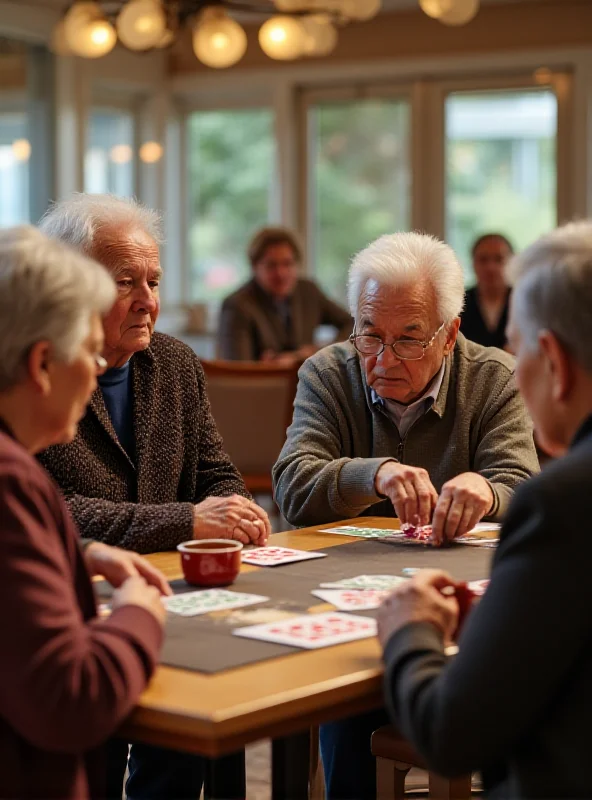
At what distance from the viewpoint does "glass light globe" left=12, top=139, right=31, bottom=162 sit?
6965mm

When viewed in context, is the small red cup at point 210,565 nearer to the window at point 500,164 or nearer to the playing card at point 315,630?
the playing card at point 315,630

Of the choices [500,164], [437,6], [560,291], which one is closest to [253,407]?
[437,6]

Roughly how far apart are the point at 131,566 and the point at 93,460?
2.20 feet

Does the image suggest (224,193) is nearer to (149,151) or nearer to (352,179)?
(149,151)

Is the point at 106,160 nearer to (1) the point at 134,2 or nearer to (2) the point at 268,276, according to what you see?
(2) the point at 268,276

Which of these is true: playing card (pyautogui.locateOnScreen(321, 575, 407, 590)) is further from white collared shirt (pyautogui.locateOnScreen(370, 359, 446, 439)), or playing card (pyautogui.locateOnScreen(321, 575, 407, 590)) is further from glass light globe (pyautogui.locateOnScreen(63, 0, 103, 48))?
glass light globe (pyautogui.locateOnScreen(63, 0, 103, 48))

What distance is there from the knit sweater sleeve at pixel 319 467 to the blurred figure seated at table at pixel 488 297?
3491 mm

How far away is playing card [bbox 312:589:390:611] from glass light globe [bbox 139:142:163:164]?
6.58m

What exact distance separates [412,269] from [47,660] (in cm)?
149

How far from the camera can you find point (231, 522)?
7.02ft

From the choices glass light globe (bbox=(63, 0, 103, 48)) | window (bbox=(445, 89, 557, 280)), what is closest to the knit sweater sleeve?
glass light globe (bbox=(63, 0, 103, 48))

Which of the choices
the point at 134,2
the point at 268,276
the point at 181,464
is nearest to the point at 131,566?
the point at 181,464

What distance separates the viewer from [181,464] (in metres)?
2.49

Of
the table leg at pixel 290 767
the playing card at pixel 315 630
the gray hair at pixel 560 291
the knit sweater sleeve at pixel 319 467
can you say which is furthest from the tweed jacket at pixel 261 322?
the gray hair at pixel 560 291
